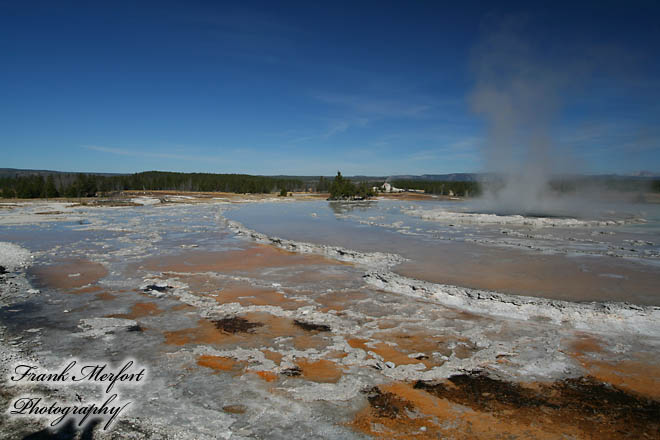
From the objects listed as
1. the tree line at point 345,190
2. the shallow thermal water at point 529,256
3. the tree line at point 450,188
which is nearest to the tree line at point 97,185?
the tree line at point 345,190

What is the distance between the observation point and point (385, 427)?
15.3 feet

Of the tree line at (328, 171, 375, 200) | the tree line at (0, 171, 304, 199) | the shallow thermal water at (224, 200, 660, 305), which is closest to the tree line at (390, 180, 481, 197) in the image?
the tree line at (328, 171, 375, 200)

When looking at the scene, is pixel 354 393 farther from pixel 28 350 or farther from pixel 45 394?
pixel 28 350

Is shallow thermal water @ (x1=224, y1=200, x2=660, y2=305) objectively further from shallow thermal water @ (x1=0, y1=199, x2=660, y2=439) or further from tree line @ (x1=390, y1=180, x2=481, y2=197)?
tree line @ (x1=390, y1=180, x2=481, y2=197)

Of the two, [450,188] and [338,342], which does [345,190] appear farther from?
[338,342]

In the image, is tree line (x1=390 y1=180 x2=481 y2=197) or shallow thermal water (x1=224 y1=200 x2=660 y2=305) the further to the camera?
tree line (x1=390 y1=180 x2=481 y2=197)

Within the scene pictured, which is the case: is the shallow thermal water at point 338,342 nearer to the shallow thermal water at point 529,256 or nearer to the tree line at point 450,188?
the shallow thermal water at point 529,256

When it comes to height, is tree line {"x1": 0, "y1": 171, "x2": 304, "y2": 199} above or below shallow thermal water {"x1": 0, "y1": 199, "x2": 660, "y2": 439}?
above

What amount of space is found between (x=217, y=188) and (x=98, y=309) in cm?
11369

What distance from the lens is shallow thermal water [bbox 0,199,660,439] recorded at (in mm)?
4855

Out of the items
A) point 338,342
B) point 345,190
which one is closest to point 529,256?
point 338,342

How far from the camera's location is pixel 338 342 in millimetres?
7309

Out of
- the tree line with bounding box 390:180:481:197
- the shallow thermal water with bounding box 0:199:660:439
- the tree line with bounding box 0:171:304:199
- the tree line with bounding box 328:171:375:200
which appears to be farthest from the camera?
the tree line with bounding box 390:180:481:197

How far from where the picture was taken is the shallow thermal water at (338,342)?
4.86m
